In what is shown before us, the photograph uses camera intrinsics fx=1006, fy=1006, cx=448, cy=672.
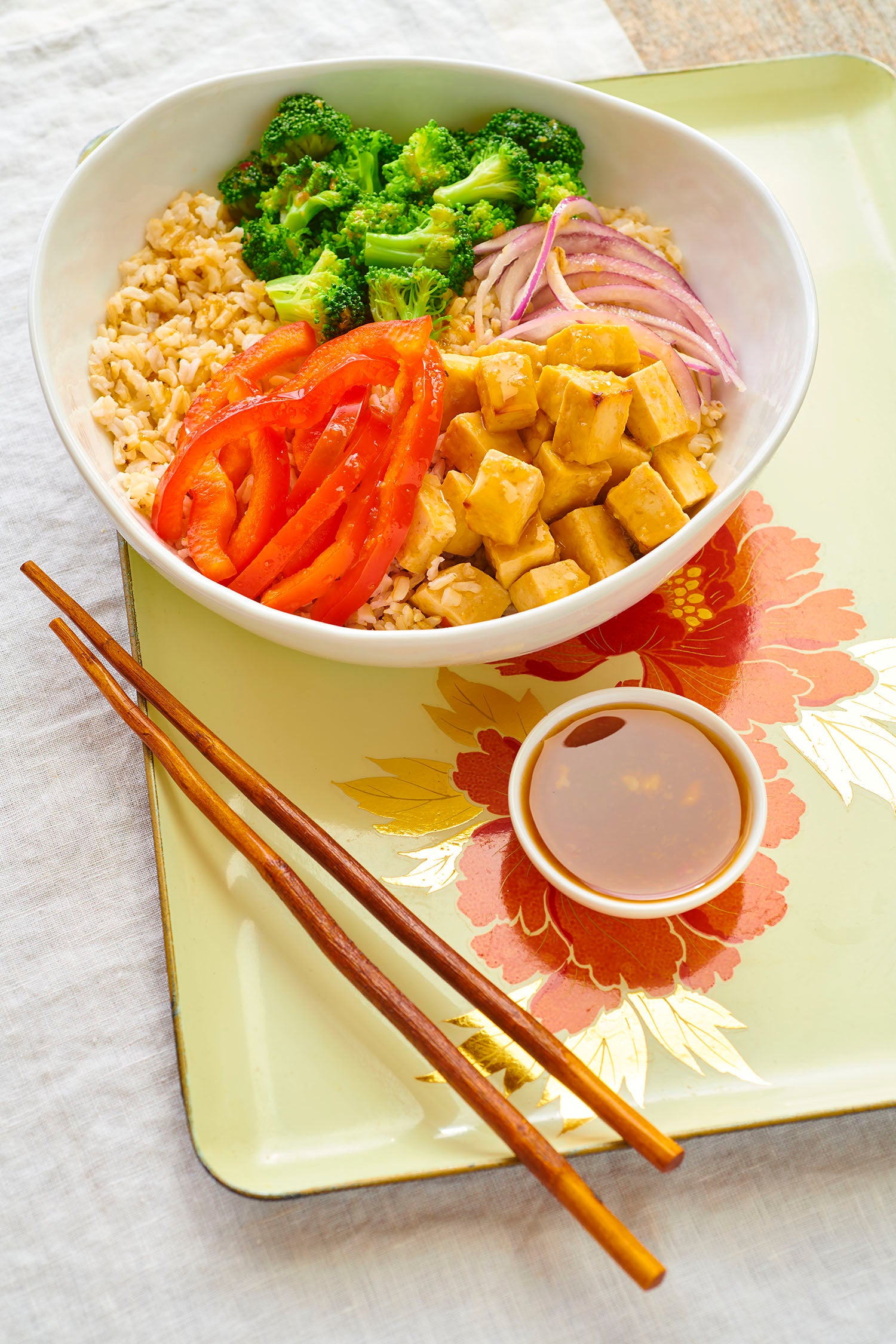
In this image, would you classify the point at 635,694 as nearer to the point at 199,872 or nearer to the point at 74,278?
the point at 199,872

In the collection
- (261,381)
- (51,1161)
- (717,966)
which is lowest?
(51,1161)

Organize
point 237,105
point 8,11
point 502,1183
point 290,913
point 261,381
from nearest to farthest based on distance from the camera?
point 502,1183 → point 290,913 → point 261,381 → point 237,105 → point 8,11

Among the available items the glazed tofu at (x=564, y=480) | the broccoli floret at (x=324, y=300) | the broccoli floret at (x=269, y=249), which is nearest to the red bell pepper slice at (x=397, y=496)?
the glazed tofu at (x=564, y=480)

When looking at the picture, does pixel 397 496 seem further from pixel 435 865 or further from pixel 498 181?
pixel 498 181

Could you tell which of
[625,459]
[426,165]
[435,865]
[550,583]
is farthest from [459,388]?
[435,865]

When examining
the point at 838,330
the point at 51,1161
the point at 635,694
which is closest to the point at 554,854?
the point at 635,694

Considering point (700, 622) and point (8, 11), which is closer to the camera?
point (700, 622)

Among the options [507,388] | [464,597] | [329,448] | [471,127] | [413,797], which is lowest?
[413,797]
